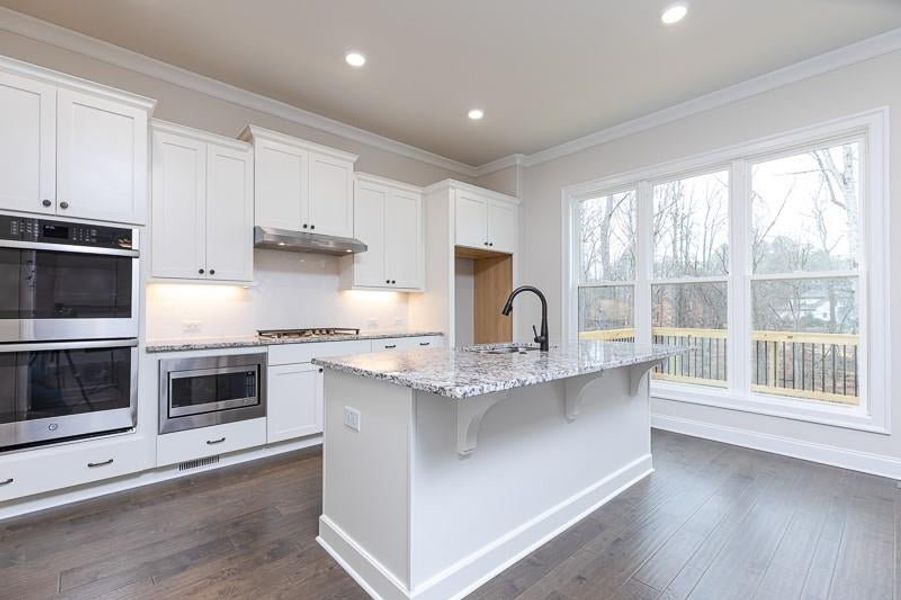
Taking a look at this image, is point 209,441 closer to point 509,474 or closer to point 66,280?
point 66,280

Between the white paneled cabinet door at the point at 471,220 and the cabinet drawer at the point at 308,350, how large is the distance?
60.6 inches

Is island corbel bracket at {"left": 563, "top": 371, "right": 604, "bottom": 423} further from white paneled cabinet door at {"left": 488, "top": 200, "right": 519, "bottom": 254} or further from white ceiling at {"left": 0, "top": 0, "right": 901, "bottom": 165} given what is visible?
white paneled cabinet door at {"left": 488, "top": 200, "right": 519, "bottom": 254}

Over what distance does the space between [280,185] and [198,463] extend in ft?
7.15

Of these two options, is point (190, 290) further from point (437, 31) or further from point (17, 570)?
point (437, 31)

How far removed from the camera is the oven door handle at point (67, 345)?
2.30m

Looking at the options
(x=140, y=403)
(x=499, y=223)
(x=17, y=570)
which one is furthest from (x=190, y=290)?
(x=499, y=223)

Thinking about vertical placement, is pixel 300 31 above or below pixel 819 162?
above

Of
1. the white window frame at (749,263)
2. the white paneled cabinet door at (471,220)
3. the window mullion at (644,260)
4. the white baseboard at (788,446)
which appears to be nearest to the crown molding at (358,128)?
the white window frame at (749,263)

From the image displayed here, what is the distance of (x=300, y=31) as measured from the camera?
283 centimetres

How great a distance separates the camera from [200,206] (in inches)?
125

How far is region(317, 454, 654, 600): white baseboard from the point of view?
167cm

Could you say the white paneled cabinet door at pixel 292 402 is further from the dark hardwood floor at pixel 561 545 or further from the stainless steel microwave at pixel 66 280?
the stainless steel microwave at pixel 66 280

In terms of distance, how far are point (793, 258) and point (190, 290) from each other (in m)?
4.79

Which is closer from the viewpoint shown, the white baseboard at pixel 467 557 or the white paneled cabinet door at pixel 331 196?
the white baseboard at pixel 467 557
